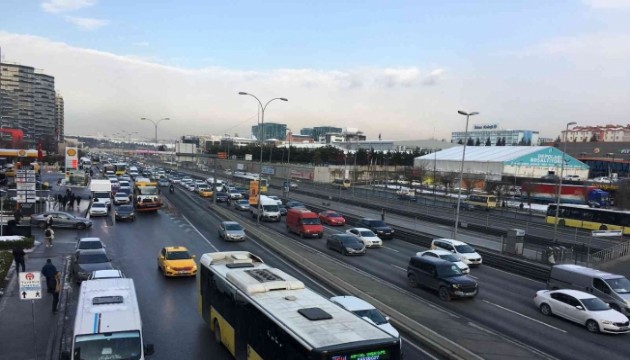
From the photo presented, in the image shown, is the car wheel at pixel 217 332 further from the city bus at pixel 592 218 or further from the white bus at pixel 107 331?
the city bus at pixel 592 218

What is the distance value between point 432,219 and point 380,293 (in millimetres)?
28709

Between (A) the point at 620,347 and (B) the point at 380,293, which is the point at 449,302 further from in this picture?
(A) the point at 620,347

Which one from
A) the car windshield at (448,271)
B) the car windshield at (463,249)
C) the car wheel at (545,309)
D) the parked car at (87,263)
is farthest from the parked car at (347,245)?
the parked car at (87,263)

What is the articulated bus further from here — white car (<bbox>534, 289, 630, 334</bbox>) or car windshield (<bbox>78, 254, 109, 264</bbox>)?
white car (<bbox>534, 289, 630, 334</bbox>)

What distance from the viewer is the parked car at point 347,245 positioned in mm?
29609

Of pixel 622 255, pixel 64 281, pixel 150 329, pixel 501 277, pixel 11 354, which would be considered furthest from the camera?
pixel 622 255

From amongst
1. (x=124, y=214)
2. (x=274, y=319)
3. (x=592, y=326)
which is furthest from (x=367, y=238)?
(x=274, y=319)

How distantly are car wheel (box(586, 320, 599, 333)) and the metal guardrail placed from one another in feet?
43.8

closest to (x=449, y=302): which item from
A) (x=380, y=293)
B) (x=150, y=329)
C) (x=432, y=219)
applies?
(x=380, y=293)

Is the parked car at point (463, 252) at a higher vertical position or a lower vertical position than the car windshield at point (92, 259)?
lower

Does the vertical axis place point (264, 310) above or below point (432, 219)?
above

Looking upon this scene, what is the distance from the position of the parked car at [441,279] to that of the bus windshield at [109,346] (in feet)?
45.7

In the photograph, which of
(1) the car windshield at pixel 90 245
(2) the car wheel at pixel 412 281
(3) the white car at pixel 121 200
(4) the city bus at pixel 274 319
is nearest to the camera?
(4) the city bus at pixel 274 319

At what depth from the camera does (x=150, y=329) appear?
14523 millimetres
